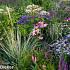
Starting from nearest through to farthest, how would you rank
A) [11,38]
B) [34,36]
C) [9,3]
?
[11,38]
[34,36]
[9,3]

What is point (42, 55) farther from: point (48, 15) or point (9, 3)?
point (9, 3)

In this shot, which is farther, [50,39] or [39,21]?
[39,21]

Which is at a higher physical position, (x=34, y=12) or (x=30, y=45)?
(x=34, y=12)

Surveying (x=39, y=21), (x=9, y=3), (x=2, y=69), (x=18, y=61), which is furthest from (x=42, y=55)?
(x=9, y=3)

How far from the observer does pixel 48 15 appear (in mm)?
5957

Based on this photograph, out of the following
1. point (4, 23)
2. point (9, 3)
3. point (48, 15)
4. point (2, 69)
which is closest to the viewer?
point (2, 69)

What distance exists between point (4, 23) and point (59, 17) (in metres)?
1.34

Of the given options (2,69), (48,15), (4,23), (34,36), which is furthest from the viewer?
(48,15)

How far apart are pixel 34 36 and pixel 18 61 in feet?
3.03

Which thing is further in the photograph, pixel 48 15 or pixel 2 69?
pixel 48 15

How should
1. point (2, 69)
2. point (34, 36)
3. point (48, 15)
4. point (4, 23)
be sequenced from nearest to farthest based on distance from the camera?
point (2, 69) → point (34, 36) → point (4, 23) → point (48, 15)

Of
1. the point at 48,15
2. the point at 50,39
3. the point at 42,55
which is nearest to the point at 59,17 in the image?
the point at 48,15

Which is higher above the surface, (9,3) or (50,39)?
(9,3)

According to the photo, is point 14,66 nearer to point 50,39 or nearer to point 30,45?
point 30,45
